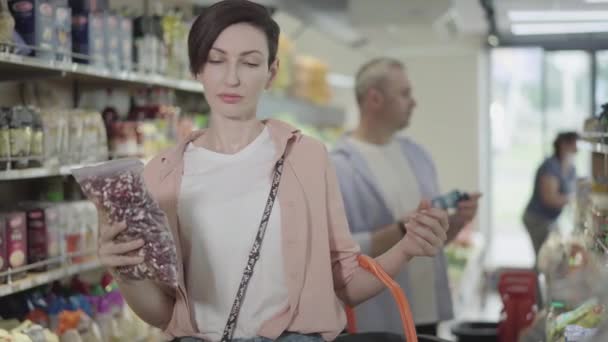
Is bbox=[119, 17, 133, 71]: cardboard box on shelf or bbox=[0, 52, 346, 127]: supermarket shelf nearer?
bbox=[0, 52, 346, 127]: supermarket shelf

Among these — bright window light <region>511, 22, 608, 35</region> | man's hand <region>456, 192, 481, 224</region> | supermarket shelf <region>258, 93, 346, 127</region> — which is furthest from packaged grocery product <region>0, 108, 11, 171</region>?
supermarket shelf <region>258, 93, 346, 127</region>

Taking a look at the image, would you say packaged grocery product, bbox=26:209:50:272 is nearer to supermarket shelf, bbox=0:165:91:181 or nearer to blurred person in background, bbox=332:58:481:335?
supermarket shelf, bbox=0:165:91:181

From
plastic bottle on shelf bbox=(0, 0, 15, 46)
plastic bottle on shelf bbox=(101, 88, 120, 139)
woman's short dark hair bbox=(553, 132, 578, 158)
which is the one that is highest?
plastic bottle on shelf bbox=(0, 0, 15, 46)

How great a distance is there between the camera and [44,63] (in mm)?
3201

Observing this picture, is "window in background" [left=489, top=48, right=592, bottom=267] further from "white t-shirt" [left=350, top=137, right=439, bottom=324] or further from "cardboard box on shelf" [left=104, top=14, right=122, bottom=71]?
"cardboard box on shelf" [left=104, top=14, right=122, bottom=71]

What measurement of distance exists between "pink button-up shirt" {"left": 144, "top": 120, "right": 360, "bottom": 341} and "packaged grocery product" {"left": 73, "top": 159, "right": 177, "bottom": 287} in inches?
6.1

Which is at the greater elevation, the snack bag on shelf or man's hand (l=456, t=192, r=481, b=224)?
the snack bag on shelf

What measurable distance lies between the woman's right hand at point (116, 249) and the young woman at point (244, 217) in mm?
151

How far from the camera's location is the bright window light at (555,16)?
285 cm

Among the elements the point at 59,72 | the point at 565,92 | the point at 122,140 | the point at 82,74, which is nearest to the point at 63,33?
the point at 59,72

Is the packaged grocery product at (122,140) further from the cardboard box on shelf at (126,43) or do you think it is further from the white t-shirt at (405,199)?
the white t-shirt at (405,199)

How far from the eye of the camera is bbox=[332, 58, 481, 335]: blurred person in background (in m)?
→ 3.90

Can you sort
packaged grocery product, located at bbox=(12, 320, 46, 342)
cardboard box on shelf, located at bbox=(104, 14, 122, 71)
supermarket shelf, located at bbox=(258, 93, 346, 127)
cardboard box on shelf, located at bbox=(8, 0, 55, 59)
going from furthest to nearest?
supermarket shelf, located at bbox=(258, 93, 346, 127) → cardboard box on shelf, located at bbox=(104, 14, 122, 71) → cardboard box on shelf, located at bbox=(8, 0, 55, 59) → packaged grocery product, located at bbox=(12, 320, 46, 342)

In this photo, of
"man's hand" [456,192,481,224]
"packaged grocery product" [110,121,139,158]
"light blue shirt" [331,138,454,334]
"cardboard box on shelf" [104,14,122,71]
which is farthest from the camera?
"packaged grocery product" [110,121,139,158]
